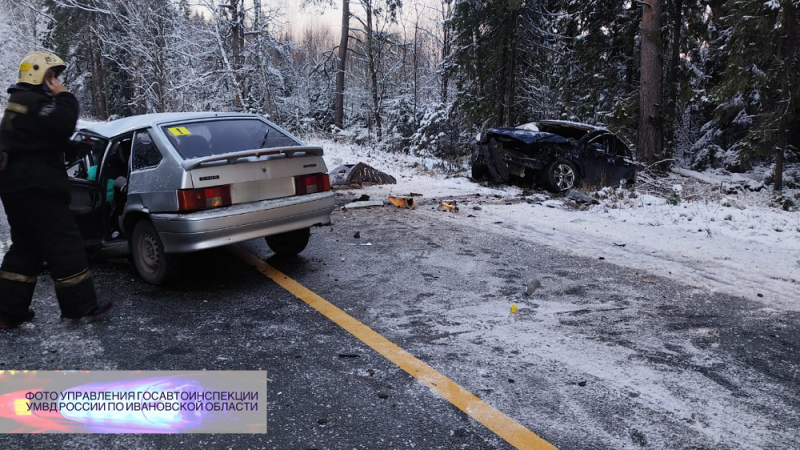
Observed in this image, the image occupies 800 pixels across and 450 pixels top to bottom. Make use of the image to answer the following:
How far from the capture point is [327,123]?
31.3 m

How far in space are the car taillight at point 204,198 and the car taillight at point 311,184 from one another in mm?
743

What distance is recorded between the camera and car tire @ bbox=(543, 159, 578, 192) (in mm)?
10211

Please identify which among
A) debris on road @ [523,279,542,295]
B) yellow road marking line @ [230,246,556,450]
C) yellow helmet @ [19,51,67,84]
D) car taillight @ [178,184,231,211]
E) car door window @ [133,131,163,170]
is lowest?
yellow road marking line @ [230,246,556,450]

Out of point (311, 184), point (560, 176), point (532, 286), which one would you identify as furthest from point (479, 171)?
point (532, 286)

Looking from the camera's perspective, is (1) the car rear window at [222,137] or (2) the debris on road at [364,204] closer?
(1) the car rear window at [222,137]

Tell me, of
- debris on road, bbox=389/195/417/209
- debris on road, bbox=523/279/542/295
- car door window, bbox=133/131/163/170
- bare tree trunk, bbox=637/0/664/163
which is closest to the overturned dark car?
debris on road, bbox=389/195/417/209

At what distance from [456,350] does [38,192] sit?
10.2ft

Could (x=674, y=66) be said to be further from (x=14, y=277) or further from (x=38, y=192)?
(x=14, y=277)

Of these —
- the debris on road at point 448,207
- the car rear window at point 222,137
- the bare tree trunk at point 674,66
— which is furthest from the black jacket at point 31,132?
the bare tree trunk at point 674,66

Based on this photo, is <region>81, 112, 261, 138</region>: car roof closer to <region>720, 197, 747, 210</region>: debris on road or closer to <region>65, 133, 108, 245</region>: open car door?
<region>65, 133, 108, 245</region>: open car door

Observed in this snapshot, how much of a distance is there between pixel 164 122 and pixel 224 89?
Answer: 2062cm

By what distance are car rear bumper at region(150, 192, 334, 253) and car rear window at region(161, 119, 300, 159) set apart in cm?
60

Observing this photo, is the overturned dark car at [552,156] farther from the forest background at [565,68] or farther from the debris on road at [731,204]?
the forest background at [565,68]

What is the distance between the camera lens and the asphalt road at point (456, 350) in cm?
253
